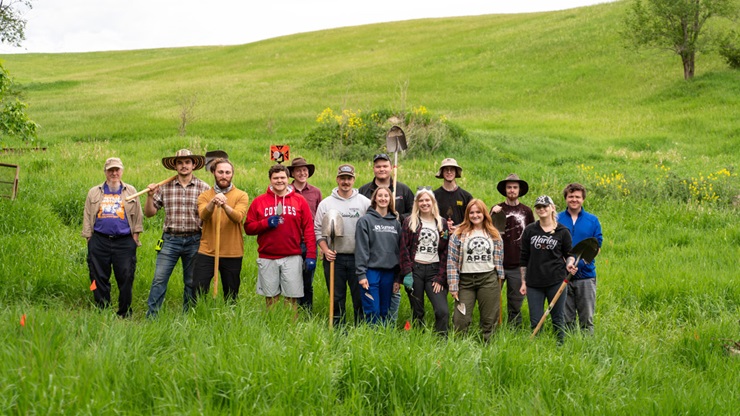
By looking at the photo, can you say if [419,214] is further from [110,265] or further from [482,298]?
[110,265]

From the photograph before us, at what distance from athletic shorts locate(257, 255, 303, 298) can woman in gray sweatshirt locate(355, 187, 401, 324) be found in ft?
2.21

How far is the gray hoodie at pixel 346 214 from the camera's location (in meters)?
7.55

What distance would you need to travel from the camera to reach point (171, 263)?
7.64 metres

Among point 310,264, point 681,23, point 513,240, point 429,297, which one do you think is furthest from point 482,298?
point 681,23

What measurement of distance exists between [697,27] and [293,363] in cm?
3342

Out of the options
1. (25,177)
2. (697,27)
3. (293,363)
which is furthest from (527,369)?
(697,27)

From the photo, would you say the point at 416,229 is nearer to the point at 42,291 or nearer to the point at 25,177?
the point at 42,291

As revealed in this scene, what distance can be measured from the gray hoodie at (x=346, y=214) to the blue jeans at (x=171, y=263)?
4.81 feet

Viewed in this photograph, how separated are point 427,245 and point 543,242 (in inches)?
49.0

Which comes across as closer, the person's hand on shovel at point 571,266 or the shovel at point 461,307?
the person's hand on shovel at point 571,266

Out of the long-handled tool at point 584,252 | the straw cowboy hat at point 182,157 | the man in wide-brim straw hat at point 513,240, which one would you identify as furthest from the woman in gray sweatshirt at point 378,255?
the straw cowboy hat at point 182,157

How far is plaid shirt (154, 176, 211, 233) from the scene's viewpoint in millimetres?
7637

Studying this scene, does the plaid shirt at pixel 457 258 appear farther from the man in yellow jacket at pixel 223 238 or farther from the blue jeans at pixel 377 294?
the man in yellow jacket at pixel 223 238

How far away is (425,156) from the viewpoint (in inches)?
738
